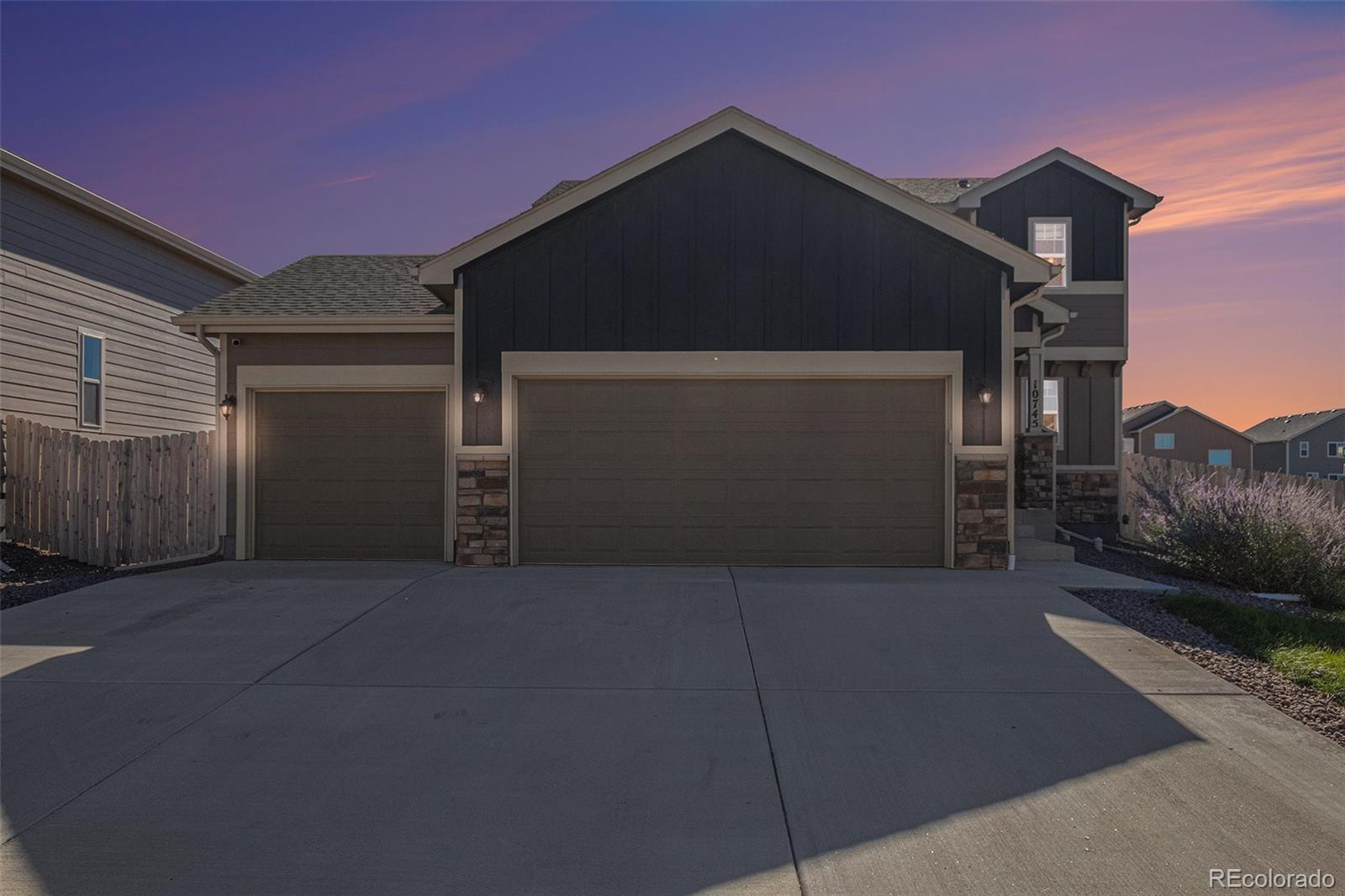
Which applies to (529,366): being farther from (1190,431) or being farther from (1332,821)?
(1190,431)

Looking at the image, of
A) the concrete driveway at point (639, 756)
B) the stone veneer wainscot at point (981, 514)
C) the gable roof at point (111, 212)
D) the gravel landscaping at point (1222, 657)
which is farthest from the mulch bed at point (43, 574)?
the gravel landscaping at point (1222, 657)

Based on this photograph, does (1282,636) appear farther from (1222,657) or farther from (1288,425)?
(1288,425)

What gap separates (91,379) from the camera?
1473cm

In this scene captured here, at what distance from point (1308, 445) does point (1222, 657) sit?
55611 mm

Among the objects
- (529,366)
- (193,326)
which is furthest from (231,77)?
(529,366)

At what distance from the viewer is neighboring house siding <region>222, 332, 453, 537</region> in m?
10.9

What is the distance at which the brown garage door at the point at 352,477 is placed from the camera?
10844 mm

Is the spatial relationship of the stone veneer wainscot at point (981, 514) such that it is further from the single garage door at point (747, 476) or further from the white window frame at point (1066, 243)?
the white window frame at point (1066, 243)

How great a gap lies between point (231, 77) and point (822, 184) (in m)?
10.4

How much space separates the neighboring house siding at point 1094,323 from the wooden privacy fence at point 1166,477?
2.30 m

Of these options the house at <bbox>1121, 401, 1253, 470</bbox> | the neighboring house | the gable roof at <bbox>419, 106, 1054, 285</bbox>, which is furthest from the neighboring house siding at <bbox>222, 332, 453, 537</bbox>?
the house at <bbox>1121, 401, 1253, 470</bbox>

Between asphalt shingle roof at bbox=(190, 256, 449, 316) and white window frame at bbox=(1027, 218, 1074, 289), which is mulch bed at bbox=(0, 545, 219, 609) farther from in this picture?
white window frame at bbox=(1027, 218, 1074, 289)

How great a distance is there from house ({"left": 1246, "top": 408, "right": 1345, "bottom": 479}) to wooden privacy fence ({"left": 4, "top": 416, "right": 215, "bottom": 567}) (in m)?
57.0

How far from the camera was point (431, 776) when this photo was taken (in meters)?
4.21
